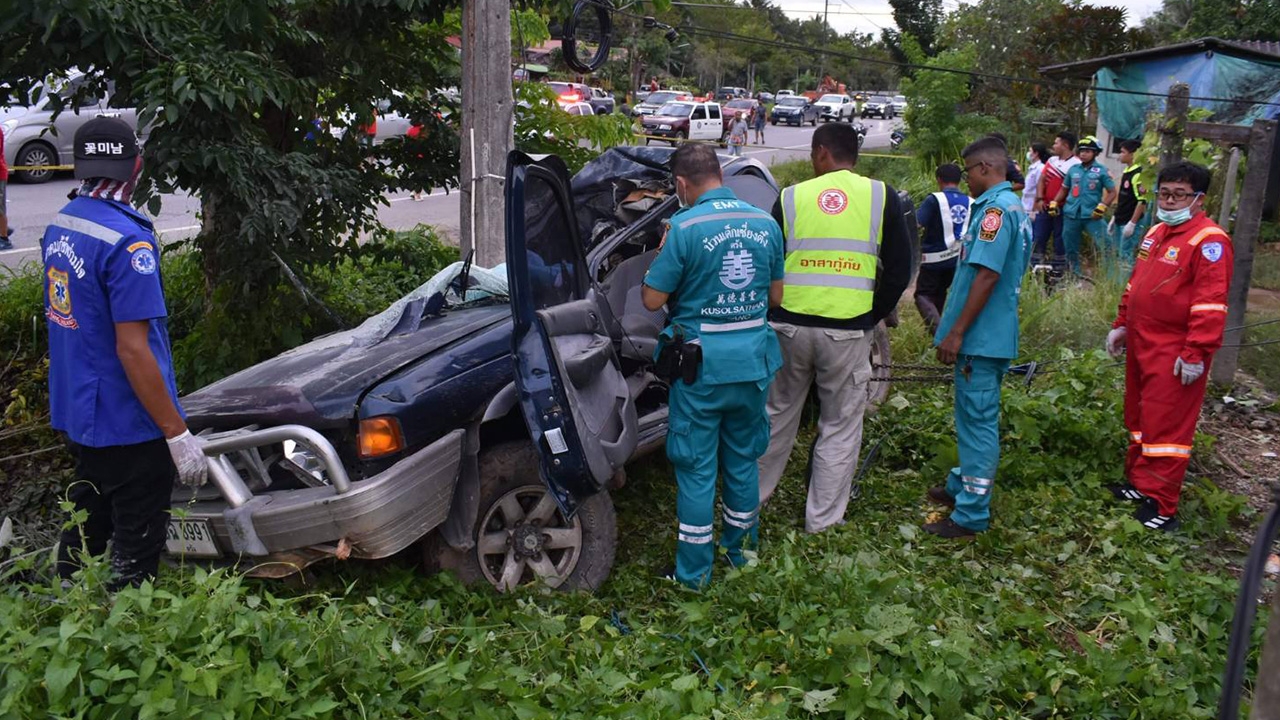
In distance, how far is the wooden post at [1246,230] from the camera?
6.90m

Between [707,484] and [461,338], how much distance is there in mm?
1190

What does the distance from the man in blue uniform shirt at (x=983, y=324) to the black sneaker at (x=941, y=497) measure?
293mm

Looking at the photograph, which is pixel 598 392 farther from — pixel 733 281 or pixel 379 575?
pixel 379 575

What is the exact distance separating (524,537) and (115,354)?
1649 millimetres

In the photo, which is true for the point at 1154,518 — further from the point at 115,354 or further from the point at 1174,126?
the point at 115,354

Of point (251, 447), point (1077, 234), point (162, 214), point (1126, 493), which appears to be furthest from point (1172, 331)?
point (162, 214)

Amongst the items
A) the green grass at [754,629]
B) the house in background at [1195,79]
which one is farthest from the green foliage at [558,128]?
the house in background at [1195,79]

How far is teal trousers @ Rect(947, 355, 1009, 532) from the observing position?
4980 millimetres

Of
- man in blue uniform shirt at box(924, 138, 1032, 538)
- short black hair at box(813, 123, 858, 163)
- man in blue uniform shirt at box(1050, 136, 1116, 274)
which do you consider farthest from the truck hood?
man in blue uniform shirt at box(1050, 136, 1116, 274)

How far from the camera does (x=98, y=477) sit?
3.46m

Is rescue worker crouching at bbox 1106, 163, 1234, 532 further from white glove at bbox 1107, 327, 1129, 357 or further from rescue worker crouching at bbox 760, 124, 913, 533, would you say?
rescue worker crouching at bbox 760, 124, 913, 533

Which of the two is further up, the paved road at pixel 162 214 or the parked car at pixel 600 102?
the parked car at pixel 600 102

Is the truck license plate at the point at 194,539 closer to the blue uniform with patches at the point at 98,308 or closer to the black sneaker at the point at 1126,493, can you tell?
the blue uniform with patches at the point at 98,308

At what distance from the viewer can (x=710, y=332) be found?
429 cm
